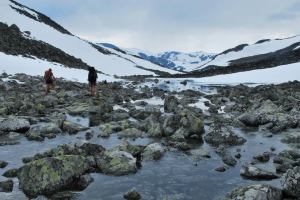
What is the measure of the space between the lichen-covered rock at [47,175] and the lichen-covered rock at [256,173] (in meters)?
4.72

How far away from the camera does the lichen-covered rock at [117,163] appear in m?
Result: 13.4

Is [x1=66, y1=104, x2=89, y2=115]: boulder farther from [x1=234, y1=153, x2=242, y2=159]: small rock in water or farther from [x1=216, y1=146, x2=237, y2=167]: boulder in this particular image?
[x1=234, y1=153, x2=242, y2=159]: small rock in water

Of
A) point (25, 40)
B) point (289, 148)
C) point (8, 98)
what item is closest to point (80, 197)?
point (289, 148)

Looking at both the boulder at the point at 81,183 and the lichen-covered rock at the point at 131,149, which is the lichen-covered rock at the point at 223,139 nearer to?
the lichen-covered rock at the point at 131,149

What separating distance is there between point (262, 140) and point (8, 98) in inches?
677

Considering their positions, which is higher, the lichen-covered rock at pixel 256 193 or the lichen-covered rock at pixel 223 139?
the lichen-covered rock at pixel 223 139

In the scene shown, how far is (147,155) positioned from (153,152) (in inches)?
9.6

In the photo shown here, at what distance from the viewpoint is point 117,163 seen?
13688 mm

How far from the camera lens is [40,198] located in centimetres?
1080

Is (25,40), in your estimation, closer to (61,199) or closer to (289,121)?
(289,121)

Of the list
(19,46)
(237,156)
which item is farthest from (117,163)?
(19,46)

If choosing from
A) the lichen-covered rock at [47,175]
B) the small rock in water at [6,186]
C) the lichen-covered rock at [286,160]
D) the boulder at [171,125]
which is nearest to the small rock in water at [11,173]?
the lichen-covered rock at [47,175]

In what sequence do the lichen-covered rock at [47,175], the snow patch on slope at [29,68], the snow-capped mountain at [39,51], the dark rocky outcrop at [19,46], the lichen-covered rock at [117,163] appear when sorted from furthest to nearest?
the dark rocky outcrop at [19,46], the snow-capped mountain at [39,51], the snow patch on slope at [29,68], the lichen-covered rock at [117,163], the lichen-covered rock at [47,175]

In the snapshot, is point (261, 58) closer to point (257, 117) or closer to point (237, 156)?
point (257, 117)
